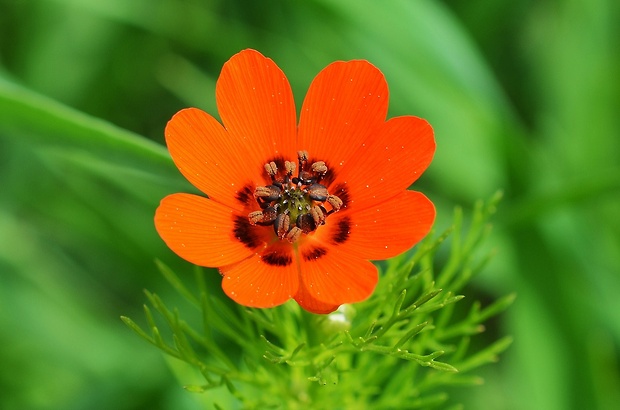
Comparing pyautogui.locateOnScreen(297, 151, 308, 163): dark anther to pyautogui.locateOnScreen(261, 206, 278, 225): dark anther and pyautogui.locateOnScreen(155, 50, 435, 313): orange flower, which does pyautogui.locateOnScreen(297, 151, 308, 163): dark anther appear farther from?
pyautogui.locateOnScreen(261, 206, 278, 225): dark anther

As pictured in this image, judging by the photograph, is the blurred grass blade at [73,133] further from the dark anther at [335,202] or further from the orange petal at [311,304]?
the orange petal at [311,304]

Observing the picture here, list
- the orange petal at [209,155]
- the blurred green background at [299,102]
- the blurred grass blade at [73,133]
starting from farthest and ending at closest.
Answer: the blurred green background at [299,102] < the blurred grass blade at [73,133] < the orange petal at [209,155]

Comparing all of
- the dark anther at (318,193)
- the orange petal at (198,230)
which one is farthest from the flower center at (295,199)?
the orange petal at (198,230)

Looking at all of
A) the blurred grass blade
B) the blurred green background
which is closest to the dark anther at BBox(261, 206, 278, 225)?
the blurred grass blade

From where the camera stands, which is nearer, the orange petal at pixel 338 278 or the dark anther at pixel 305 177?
the orange petal at pixel 338 278

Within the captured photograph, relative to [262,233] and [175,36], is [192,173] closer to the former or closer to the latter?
[262,233]

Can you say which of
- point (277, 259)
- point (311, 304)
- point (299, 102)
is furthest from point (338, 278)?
point (299, 102)

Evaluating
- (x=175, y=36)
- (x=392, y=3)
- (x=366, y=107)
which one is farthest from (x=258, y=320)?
(x=175, y=36)
